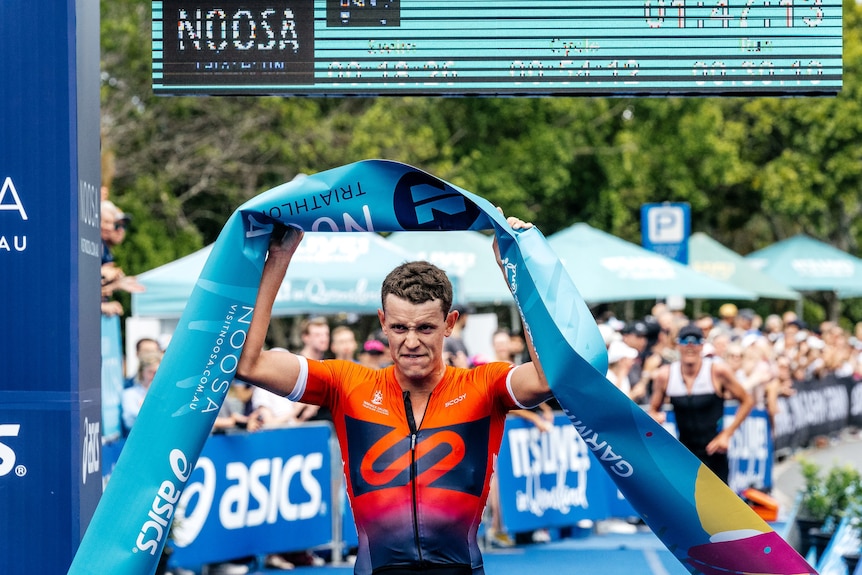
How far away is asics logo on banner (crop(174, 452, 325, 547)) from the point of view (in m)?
10.1

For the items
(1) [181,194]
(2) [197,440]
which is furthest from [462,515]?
(1) [181,194]

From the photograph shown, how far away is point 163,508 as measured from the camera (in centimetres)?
469

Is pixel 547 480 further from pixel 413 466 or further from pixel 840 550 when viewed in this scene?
pixel 413 466

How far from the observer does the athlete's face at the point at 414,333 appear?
14.4 feet

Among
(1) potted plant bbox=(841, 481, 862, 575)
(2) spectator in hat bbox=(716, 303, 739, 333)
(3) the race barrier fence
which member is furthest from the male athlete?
(2) spectator in hat bbox=(716, 303, 739, 333)

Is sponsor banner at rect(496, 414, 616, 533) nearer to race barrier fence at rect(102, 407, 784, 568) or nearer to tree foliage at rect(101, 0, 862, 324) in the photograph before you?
race barrier fence at rect(102, 407, 784, 568)

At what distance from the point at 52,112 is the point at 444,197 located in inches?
65.6

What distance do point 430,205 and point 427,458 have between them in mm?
996

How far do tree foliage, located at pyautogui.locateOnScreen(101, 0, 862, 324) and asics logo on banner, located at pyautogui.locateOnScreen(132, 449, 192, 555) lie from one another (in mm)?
5596

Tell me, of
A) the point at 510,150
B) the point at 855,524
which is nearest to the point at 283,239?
the point at 855,524

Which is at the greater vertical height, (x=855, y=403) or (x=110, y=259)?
(x=110, y=259)

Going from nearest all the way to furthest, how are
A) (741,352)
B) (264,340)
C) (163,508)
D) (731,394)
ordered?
(264,340) → (163,508) → (731,394) → (741,352)

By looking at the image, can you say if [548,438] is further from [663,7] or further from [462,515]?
[462,515]

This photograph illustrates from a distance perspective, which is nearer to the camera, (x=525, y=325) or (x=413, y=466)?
(x=413, y=466)
